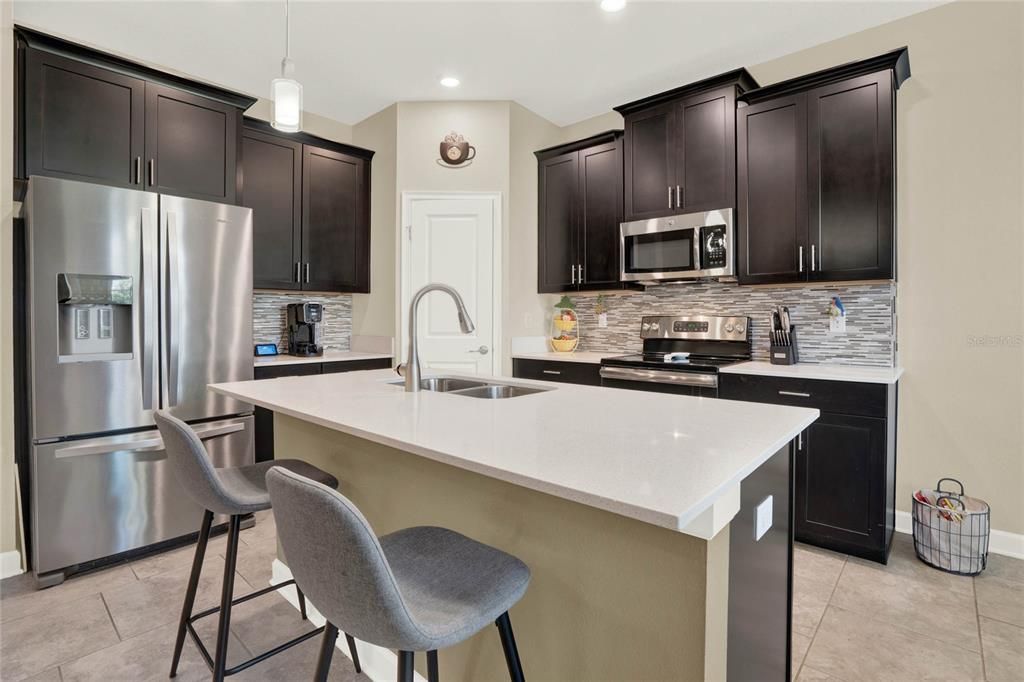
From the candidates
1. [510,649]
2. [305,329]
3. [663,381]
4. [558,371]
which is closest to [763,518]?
[510,649]

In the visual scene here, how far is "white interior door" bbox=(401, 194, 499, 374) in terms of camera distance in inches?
157

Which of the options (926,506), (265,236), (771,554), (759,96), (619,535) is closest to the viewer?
(619,535)

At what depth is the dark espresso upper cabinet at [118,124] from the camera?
2.49 m

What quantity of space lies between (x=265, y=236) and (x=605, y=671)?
3.52 meters

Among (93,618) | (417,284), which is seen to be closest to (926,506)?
(417,284)

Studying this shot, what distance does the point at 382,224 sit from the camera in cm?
420

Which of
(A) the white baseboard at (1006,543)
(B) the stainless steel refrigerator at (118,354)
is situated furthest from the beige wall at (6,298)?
(A) the white baseboard at (1006,543)

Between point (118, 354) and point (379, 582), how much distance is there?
244cm

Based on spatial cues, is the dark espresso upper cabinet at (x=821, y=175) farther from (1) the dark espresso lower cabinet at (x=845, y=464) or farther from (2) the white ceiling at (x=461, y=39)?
(1) the dark espresso lower cabinet at (x=845, y=464)

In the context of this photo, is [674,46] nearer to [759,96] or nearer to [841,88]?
[759,96]

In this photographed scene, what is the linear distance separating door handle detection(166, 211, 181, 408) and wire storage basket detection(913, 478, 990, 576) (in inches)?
149

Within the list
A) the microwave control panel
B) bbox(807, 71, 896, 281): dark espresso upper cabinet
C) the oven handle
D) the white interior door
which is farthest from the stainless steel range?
the white interior door

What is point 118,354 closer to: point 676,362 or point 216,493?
point 216,493

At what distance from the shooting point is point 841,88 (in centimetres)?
277
